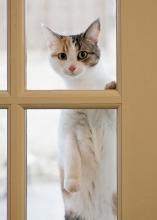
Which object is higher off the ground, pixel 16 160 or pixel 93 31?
pixel 93 31

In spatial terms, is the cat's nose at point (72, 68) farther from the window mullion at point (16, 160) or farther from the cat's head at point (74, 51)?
the window mullion at point (16, 160)

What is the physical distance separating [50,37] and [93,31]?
4.2 inches

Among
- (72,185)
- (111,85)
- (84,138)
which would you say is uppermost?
(111,85)

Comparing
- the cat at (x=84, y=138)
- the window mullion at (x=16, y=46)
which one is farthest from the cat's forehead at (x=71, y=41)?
the window mullion at (x=16, y=46)

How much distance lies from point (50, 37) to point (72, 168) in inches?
12.9

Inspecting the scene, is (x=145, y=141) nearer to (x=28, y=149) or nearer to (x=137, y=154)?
(x=137, y=154)

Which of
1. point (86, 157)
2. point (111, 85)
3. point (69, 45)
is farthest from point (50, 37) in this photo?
point (86, 157)

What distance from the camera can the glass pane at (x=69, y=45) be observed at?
951 millimetres

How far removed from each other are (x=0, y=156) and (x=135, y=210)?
351 millimetres

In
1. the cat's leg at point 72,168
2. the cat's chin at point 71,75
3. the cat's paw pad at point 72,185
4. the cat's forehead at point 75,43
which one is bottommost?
the cat's paw pad at point 72,185

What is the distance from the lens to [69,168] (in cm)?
96

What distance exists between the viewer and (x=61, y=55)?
96 centimetres

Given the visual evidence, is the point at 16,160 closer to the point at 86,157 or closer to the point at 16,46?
the point at 86,157

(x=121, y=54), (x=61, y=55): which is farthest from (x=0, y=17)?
(x=121, y=54)
